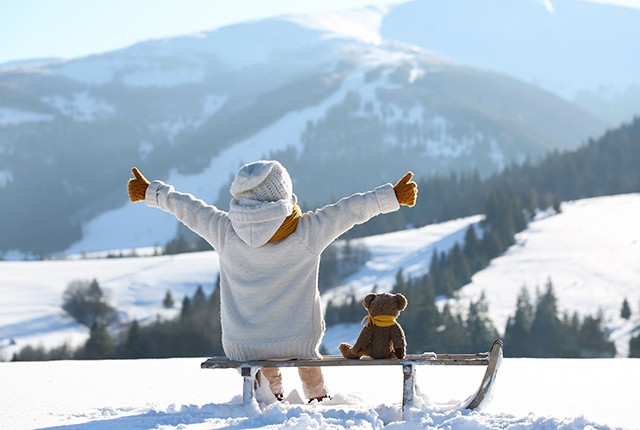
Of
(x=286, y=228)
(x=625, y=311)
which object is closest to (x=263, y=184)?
(x=286, y=228)

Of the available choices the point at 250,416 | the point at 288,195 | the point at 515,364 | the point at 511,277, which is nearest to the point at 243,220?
the point at 288,195

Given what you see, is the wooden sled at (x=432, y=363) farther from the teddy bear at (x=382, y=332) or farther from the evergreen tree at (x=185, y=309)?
the evergreen tree at (x=185, y=309)

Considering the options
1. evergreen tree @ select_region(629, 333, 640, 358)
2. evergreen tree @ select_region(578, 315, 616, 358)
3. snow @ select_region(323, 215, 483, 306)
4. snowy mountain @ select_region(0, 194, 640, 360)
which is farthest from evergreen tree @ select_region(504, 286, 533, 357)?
snow @ select_region(323, 215, 483, 306)

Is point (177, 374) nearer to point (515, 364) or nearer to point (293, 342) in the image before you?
point (293, 342)

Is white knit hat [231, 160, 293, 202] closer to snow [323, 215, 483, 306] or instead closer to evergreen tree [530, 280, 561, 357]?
evergreen tree [530, 280, 561, 357]

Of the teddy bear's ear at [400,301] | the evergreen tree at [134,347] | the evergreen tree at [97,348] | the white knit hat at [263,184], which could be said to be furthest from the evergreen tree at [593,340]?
the white knit hat at [263,184]

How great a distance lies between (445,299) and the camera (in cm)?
9400

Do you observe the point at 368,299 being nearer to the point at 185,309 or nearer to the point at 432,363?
the point at 432,363

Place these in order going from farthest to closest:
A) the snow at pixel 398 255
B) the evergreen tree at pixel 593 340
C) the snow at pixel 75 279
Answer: the snow at pixel 398 255 → the snow at pixel 75 279 → the evergreen tree at pixel 593 340

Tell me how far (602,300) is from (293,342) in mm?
85763

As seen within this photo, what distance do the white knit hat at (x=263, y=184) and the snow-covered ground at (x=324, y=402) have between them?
1.37 m

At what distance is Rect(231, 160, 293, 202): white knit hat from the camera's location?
20.6 feet

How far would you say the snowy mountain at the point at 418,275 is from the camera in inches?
3393

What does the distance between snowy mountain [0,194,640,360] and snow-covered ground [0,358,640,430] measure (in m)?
67.0
